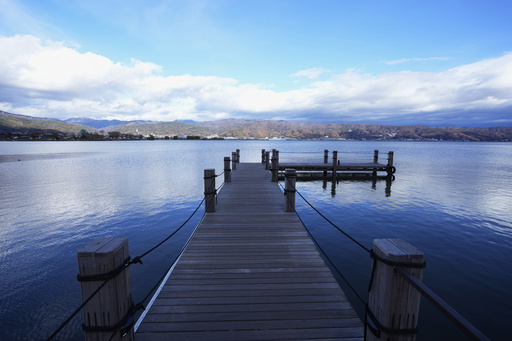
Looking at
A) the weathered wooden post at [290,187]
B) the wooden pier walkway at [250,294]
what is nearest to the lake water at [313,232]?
the weathered wooden post at [290,187]

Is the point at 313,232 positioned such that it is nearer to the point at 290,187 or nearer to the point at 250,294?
the point at 290,187

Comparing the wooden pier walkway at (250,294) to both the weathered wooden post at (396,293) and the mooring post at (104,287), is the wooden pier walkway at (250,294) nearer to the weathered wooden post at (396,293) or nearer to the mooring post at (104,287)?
the mooring post at (104,287)

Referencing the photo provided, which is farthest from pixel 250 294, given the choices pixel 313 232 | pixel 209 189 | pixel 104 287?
pixel 313 232

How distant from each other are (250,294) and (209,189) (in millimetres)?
4422

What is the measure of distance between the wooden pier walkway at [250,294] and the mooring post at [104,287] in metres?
1.08

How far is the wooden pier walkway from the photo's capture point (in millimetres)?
3238

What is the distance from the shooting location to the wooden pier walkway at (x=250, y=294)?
3.24 meters

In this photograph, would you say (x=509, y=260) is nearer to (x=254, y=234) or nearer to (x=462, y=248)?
(x=462, y=248)

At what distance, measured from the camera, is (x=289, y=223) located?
719 cm

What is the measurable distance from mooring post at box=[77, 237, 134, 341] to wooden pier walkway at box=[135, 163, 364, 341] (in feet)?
3.53

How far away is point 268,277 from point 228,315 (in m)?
1.14

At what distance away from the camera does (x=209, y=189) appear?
25.9 ft

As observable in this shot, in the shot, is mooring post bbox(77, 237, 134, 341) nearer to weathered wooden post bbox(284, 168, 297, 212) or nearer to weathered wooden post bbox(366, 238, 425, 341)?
weathered wooden post bbox(366, 238, 425, 341)

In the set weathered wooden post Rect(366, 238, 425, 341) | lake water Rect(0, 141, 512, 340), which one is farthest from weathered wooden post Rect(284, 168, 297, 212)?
weathered wooden post Rect(366, 238, 425, 341)
